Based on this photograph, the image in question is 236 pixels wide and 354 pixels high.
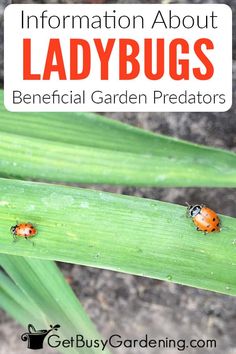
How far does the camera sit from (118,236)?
2.44 ft

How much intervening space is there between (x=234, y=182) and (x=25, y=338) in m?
0.48

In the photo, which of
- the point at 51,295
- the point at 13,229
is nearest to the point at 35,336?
the point at 51,295

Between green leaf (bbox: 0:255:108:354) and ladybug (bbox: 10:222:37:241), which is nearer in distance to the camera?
ladybug (bbox: 10:222:37:241)

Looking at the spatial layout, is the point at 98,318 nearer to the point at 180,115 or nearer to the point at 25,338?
the point at 25,338

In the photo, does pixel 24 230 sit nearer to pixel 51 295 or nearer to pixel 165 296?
pixel 51 295

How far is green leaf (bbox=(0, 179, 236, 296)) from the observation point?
0.73m

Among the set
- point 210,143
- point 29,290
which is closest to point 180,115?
point 210,143

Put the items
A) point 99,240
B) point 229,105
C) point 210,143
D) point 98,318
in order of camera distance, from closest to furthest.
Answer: point 99,240
point 229,105
point 210,143
point 98,318

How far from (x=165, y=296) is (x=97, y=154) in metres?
0.42

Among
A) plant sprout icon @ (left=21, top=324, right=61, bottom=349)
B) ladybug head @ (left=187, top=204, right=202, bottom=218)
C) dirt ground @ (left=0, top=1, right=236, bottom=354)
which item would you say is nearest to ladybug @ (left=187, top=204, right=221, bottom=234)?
ladybug head @ (left=187, top=204, right=202, bottom=218)

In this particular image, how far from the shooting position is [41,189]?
29.8 inches

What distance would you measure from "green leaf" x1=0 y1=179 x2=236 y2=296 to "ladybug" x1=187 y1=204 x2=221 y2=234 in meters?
0.01

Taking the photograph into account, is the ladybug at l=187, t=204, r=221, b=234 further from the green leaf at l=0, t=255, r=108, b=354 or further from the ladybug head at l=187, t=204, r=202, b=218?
the green leaf at l=0, t=255, r=108, b=354

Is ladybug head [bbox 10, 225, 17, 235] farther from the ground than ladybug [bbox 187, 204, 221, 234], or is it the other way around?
ladybug [bbox 187, 204, 221, 234]
